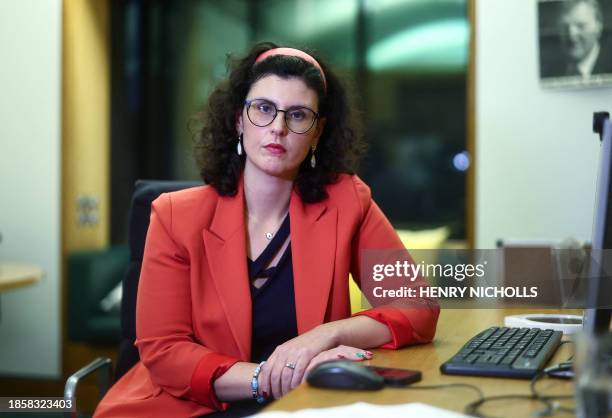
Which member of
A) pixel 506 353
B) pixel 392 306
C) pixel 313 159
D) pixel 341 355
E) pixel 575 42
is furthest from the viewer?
pixel 575 42

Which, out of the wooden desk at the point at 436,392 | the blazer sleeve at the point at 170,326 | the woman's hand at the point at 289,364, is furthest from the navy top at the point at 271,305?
the wooden desk at the point at 436,392

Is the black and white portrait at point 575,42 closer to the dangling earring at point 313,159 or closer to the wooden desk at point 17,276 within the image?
the dangling earring at point 313,159

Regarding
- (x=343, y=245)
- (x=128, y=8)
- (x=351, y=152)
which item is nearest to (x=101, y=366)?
(x=343, y=245)

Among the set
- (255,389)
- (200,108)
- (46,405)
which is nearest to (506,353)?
(255,389)

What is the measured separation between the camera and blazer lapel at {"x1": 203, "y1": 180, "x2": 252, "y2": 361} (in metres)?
1.70

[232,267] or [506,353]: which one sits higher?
[232,267]

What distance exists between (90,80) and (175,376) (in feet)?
10.8

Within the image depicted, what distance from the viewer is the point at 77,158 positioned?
173 inches

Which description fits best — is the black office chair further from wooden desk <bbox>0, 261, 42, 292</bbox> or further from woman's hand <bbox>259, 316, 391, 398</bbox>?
wooden desk <bbox>0, 261, 42, 292</bbox>

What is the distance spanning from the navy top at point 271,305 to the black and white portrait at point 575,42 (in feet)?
7.12

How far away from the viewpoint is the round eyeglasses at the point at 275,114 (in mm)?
1822

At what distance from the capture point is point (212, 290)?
1732 millimetres

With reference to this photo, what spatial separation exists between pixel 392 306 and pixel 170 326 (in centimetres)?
48

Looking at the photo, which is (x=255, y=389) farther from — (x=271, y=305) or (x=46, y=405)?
(x=46, y=405)
